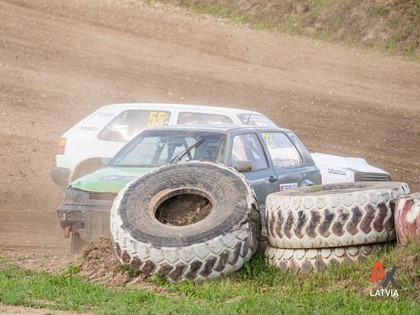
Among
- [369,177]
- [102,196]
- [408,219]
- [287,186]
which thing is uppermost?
[408,219]

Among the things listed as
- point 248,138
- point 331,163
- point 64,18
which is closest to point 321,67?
point 64,18

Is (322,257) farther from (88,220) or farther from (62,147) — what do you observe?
(62,147)

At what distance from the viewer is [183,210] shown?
10.2 metres

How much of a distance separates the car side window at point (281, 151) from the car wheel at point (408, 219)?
11.3 ft

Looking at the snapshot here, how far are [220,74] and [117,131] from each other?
33.8ft

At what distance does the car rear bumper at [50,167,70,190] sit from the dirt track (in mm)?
2653

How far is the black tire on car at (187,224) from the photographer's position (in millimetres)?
9109

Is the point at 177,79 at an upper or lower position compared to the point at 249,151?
lower

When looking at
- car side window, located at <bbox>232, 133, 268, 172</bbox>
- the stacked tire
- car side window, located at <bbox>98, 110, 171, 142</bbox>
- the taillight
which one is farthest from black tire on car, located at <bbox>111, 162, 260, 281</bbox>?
the taillight

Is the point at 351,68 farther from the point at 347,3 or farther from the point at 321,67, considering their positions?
the point at 347,3

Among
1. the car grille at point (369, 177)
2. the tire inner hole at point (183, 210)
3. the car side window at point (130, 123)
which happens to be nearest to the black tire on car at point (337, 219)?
the tire inner hole at point (183, 210)

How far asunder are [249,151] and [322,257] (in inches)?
125

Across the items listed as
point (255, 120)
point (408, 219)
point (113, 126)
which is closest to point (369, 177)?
point (255, 120)

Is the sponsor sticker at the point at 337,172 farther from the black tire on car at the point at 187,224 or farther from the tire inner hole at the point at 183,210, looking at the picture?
the tire inner hole at the point at 183,210
